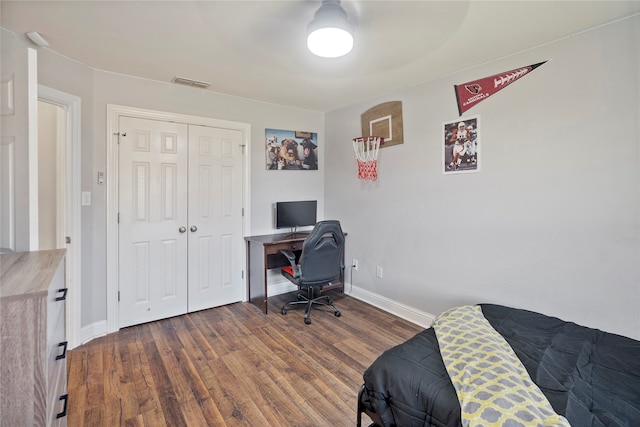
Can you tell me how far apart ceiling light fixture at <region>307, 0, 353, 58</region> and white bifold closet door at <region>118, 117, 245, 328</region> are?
6.63 ft

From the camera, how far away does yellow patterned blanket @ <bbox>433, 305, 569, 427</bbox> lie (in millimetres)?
1012

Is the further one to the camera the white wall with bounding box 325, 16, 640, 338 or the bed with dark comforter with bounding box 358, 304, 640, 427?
the white wall with bounding box 325, 16, 640, 338

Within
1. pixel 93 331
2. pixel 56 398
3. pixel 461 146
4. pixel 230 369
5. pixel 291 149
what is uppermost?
pixel 291 149

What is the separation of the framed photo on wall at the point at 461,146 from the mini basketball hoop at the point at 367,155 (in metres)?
0.82

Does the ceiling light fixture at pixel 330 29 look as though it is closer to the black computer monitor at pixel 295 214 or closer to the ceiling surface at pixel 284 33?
the ceiling surface at pixel 284 33

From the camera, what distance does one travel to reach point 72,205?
2539mm

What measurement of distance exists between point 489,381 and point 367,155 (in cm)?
278

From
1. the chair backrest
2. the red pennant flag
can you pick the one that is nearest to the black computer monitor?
the chair backrest

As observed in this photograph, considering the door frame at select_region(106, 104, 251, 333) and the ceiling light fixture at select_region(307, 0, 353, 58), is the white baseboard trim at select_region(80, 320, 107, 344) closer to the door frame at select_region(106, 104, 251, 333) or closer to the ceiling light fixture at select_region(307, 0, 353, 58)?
the door frame at select_region(106, 104, 251, 333)

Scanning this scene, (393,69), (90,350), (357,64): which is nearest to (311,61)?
(357,64)

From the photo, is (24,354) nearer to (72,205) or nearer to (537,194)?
(72,205)

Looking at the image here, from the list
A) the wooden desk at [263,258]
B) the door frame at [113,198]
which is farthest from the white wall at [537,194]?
the door frame at [113,198]

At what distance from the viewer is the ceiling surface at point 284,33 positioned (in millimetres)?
1773

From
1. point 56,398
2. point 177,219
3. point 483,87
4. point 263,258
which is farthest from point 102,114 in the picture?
point 483,87
